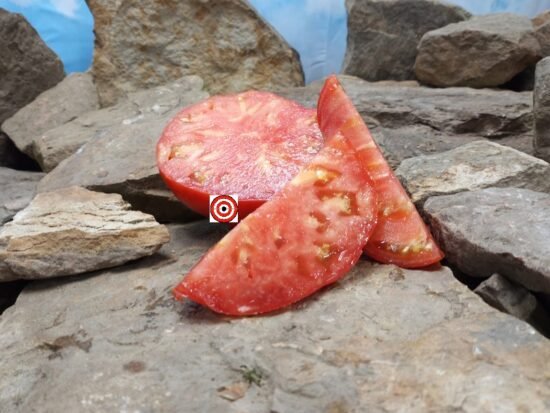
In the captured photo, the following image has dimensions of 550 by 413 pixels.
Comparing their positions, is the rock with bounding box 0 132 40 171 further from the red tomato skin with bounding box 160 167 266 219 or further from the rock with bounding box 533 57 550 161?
the rock with bounding box 533 57 550 161

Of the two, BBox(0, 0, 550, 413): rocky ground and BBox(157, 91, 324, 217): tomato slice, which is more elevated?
BBox(157, 91, 324, 217): tomato slice

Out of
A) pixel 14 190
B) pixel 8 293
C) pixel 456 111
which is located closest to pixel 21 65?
pixel 14 190

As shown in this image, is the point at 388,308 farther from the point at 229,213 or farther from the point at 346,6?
the point at 346,6

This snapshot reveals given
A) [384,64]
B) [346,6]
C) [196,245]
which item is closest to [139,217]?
[196,245]

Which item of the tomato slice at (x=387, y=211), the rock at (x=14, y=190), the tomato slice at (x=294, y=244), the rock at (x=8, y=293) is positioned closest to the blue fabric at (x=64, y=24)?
the rock at (x=14, y=190)

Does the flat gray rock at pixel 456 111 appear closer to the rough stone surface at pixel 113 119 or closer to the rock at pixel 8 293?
the rough stone surface at pixel 113 119

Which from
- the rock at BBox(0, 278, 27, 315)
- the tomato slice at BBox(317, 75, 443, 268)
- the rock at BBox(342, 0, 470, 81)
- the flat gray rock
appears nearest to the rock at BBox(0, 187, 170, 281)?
the rock at BBox(0, 278, 27, 315)

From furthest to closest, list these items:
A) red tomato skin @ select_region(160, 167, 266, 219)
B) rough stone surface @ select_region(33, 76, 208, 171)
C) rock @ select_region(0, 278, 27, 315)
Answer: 1. rough stone surface @ select_region(33, 76, 208, 171)
2. rock @ select_region(0, 278, 27, 315)
3. red tomato skin @ select_region(160, 167, 266, 219)
